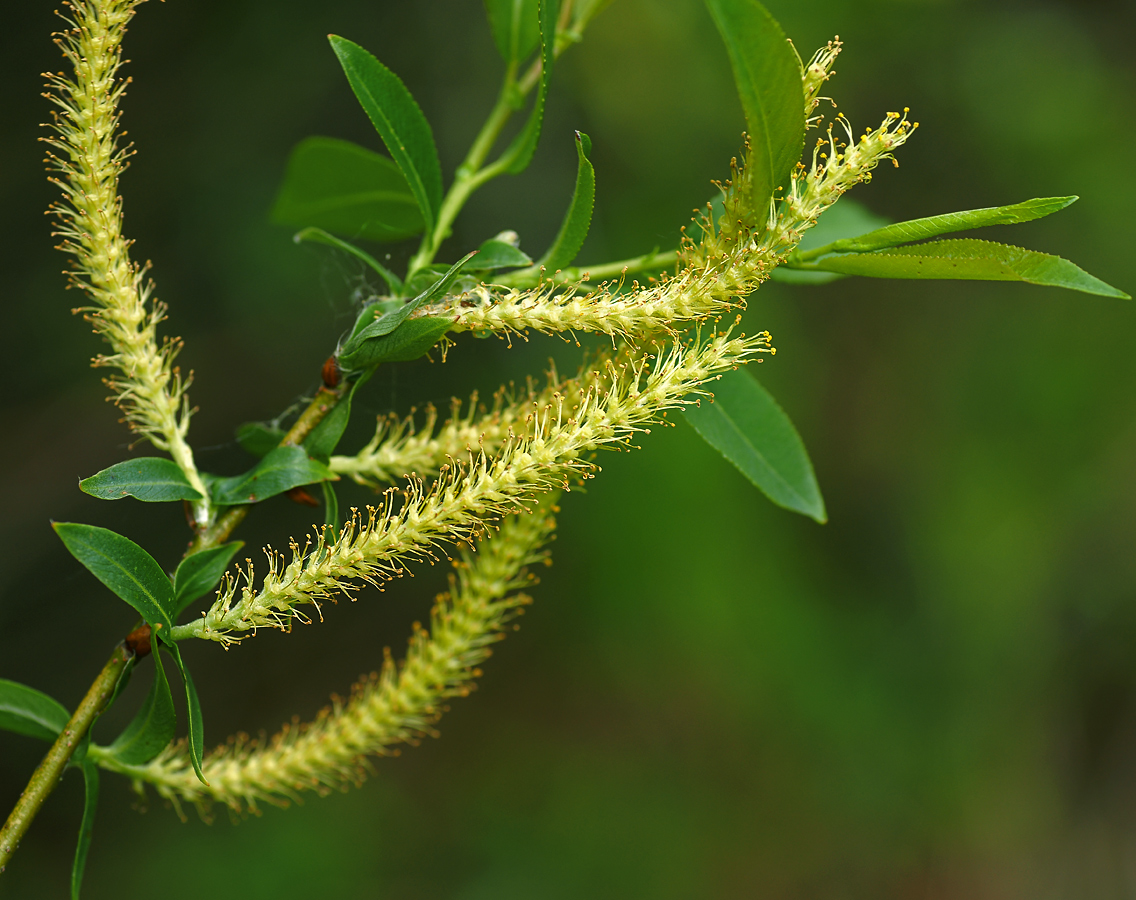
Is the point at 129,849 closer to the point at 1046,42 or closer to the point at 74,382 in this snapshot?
the point at 74,382

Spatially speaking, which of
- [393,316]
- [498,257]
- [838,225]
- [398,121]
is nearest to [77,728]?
[393,316]

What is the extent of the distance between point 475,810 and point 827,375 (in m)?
2.89

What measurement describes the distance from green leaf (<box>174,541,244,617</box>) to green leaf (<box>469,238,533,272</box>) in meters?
0.44

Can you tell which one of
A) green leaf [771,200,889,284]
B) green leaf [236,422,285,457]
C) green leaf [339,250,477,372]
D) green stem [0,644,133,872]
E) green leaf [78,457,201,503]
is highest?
green leaf [771,200,889,284]

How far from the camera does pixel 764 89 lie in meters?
0.89

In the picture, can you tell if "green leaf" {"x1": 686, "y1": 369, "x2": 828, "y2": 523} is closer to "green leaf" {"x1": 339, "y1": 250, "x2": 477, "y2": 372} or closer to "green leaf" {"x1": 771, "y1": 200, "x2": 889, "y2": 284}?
"green leaf" {"x1": 771, "y1": 200, "x2": 889, "y2": 284}

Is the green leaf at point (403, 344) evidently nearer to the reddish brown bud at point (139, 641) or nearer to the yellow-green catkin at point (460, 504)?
the yellow-green catkin at point (460, 504)

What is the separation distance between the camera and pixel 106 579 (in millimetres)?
888

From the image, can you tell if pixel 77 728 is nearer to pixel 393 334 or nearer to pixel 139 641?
pixel 139 641

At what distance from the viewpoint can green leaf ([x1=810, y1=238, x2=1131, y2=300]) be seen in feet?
3.06

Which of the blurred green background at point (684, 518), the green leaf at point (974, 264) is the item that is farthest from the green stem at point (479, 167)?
the blurred green background at point (684, 518)

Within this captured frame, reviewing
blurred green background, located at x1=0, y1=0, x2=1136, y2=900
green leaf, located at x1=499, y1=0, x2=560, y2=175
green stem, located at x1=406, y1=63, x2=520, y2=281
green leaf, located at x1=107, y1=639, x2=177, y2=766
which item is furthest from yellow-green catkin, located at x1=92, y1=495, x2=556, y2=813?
blurred green background, located at x1=0, y1=0, x2=1136, y2=900

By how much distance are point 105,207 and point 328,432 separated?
1.19ft

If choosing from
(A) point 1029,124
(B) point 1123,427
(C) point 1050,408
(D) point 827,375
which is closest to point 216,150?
(D) point 827,375
